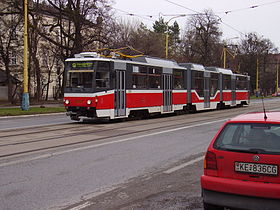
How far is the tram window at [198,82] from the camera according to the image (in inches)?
1003

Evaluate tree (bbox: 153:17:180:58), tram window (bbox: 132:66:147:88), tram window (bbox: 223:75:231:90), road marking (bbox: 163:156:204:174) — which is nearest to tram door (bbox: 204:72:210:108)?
tram window (bbox: 223:75:231:90)

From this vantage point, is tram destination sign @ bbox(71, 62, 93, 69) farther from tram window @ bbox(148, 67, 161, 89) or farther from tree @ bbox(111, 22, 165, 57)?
tree @ bbox(111, 22, 165, 57)

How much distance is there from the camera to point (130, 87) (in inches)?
727

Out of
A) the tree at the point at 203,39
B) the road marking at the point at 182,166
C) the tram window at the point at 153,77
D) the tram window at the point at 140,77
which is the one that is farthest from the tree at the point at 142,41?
the road marking at the point at 182,166

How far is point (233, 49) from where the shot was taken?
241 ft

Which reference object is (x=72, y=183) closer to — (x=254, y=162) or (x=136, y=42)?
(x=254, y=162)

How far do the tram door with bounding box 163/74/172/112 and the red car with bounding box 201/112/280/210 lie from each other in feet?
54.8

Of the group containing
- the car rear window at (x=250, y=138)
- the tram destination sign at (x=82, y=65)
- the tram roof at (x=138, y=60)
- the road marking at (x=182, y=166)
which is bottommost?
the road marking at (x=182, y=166)

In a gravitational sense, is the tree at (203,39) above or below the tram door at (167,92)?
above

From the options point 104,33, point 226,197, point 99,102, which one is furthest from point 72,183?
point 104,33

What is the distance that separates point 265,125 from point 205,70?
2325cm

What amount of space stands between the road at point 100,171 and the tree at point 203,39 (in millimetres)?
46466

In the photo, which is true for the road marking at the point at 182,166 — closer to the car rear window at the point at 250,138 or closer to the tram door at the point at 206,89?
the car rear window at the point at 250,138

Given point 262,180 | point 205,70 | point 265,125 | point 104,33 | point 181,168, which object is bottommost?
point 181,168
